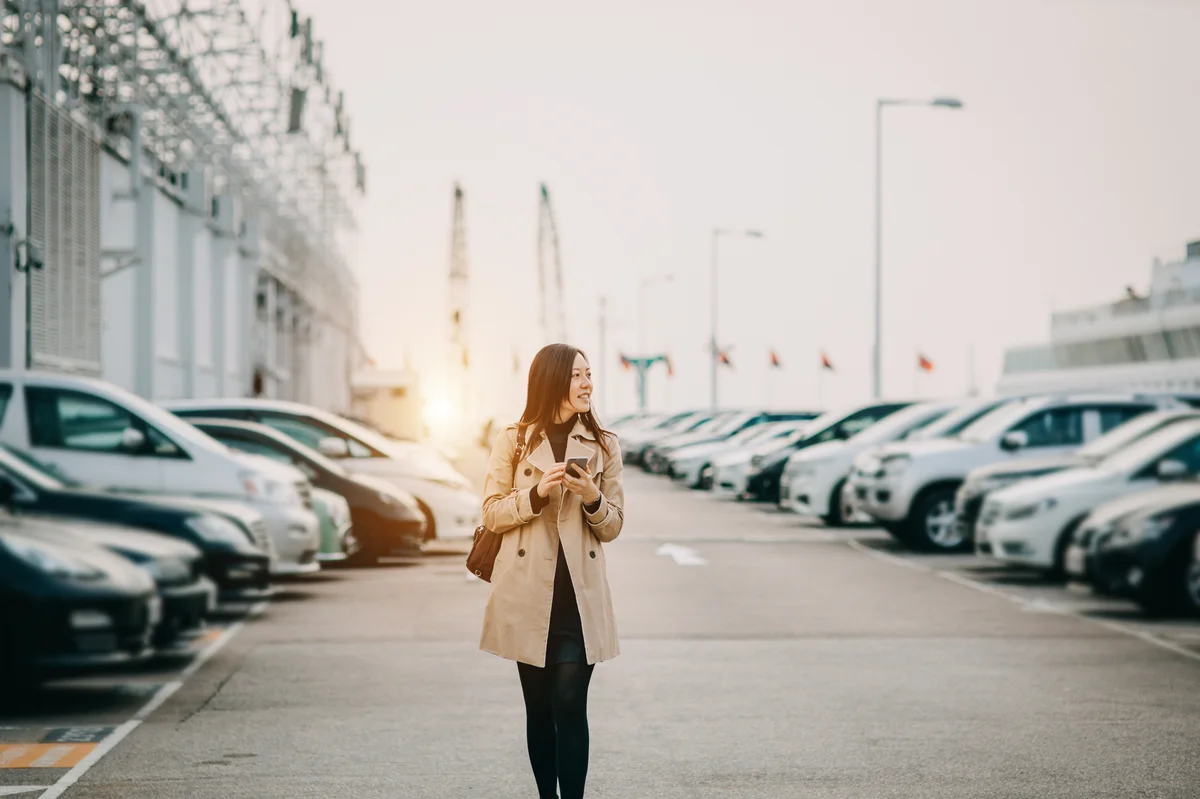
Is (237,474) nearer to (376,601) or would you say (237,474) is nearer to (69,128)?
(376,601)

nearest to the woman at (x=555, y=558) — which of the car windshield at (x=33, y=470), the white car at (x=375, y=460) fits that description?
the car windshield at (x=33, y=470)

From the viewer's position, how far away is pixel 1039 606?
45.5 feet

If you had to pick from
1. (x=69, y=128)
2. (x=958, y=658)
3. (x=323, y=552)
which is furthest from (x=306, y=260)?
(x=958, y=658)

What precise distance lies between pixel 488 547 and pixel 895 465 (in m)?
14.3

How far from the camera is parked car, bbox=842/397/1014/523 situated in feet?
65.9

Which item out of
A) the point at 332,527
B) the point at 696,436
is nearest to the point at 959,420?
the point at 332,527

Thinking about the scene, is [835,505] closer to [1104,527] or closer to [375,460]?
[375,460]

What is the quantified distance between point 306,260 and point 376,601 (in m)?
50.7

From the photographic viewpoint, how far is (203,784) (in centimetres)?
689

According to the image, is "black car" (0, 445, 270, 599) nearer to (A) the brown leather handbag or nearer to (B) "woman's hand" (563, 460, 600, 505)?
(A) the brown leather handbag

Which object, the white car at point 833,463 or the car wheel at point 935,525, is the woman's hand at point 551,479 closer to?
the car wheel at point 935,525

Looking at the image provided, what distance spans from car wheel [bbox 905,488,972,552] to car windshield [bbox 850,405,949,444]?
9.22ft

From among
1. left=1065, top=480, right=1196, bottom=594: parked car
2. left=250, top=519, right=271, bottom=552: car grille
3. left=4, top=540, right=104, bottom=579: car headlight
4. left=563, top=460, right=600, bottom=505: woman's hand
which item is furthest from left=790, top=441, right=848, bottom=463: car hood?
left=563, top=460, right=600, bottom=505: woman's hand

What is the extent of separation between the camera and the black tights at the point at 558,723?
5.50 metres
